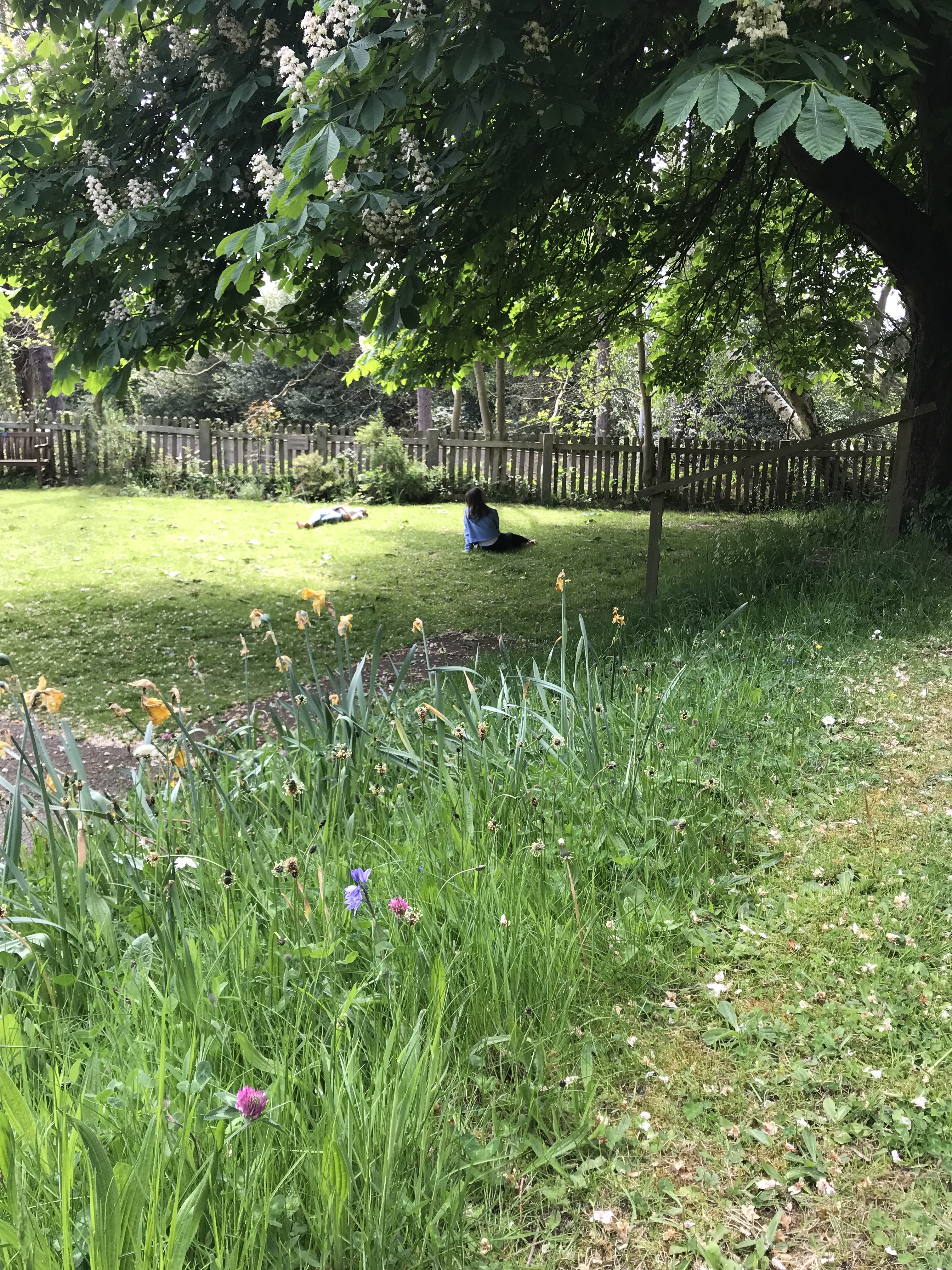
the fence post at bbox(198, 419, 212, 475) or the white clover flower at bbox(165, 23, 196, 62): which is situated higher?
the white clover flower at bbox(165, 23, 196, 62)

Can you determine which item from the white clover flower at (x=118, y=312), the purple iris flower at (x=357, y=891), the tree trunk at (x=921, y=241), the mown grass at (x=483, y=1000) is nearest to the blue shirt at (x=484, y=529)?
the tree trunk at (x=921, y=241)

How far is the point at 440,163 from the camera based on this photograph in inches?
219

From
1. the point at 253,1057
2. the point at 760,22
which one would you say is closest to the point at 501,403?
the point at 760,22

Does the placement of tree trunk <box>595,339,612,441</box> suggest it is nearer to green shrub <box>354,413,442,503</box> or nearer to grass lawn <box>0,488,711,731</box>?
green shrub <box>354,413,442,503</box>

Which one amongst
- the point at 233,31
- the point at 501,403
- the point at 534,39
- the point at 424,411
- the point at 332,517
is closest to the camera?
the point at 534,39

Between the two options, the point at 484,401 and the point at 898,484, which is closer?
the point at 898,484

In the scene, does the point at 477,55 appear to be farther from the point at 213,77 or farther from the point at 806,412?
the point at 806,412

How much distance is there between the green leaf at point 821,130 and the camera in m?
3.03

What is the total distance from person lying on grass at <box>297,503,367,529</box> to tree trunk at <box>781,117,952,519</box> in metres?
8.79

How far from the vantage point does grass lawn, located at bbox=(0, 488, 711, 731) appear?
7270mm

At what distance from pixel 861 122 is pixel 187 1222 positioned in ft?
11.5

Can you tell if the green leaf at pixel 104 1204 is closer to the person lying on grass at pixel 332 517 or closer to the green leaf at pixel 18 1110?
the green leaf at pixel 18 1110

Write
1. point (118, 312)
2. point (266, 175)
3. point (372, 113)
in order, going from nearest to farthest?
point (372, 113)
point (266, 175)
point (118, 312)

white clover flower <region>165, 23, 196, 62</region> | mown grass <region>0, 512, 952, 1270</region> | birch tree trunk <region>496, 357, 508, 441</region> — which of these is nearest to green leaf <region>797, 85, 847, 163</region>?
mown grass <region>0, 512, 952, 1270</region>
